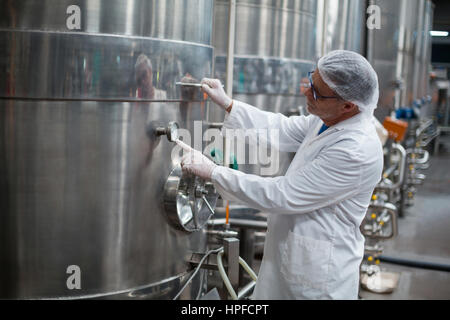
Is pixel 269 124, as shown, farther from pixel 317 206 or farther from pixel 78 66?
pixel 78 66

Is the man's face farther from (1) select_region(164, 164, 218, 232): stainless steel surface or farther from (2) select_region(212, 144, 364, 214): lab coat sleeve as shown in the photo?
(1) select_region(164, 164, 218, 232): stainless steel surface

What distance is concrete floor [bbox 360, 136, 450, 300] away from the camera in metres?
3.58

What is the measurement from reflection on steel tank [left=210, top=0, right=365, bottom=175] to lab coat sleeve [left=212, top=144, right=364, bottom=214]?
4.61 feet

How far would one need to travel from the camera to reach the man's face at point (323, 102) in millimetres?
1593

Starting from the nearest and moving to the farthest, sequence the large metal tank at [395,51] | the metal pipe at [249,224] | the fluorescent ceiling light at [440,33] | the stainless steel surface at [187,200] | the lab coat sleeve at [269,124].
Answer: the stainless steel surface at [187,200]
the lab coat sleeve at [269,124]
the metal pipe at [249,224]
the large metal tank at [395,51]
the fluorescent ceiling light at [440,33]

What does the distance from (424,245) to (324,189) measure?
3353 mm

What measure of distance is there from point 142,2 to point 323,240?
34.0 inches

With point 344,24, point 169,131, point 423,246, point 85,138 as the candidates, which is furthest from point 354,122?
point 423,246

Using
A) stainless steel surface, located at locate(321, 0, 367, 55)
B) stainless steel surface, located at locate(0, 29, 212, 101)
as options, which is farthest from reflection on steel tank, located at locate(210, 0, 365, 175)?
stainless steel surface, located at locate(0, 29, 212, 101)

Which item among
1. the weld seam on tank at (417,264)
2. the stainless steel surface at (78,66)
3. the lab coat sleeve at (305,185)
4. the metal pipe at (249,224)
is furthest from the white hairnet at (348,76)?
the weld seam on tank at (417,264)

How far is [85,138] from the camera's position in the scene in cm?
158

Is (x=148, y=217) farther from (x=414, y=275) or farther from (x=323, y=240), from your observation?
(x=414, y=275)

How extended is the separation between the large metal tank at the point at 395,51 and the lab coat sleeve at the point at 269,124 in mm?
2718

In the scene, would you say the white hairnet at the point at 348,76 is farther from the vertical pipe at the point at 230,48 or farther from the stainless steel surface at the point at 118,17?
the vertical pipe at the point at 230,48
